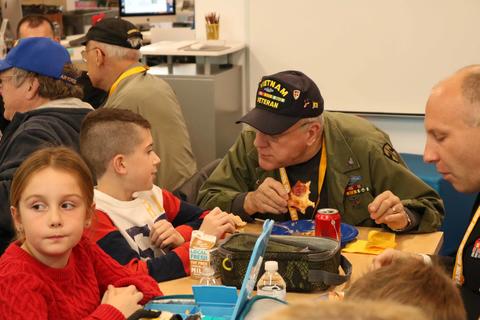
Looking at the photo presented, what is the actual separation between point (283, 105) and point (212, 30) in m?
2.79

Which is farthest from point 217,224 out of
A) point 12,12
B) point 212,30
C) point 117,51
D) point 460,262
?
point 12,12

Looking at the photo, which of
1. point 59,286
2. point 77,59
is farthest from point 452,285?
point 77,59

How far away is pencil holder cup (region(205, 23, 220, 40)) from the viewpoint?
5.71 meters

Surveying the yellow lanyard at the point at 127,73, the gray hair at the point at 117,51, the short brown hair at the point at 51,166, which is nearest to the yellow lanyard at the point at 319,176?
the short brown hair at the point at 51,166

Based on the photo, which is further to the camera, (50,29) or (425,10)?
(50,29)

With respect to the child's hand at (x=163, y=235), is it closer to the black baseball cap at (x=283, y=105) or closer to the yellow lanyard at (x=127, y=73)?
the black baseball cap at (x=283, y=105)

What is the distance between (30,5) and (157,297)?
5.97 meters

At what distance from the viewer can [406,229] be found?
2.96 meters

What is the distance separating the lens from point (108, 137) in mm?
2799

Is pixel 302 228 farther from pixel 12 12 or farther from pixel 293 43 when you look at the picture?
pixel 12 12

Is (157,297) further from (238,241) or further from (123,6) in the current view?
(123,6)

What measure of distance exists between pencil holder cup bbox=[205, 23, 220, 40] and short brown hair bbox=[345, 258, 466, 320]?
4.54 metres

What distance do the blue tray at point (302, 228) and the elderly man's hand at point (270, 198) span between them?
7cm

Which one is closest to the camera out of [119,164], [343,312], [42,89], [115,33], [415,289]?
[343,312]
